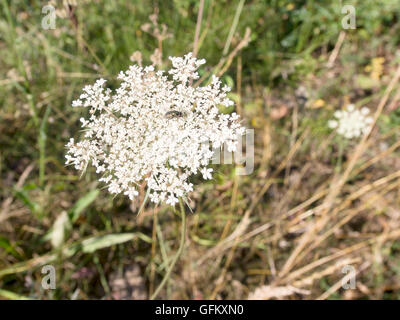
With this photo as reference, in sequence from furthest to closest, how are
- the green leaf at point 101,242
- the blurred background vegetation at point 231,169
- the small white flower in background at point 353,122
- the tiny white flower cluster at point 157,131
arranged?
1. the small white flower in background at point 353,122
2. the blurred background vegetation at point 231,169
3. the green leaf at point 101,242
4. the tiny white flower cluster at point 157,131

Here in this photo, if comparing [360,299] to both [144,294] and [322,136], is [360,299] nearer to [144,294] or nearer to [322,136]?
[322,136]

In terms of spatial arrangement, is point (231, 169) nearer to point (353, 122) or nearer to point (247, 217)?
point (247, 217)

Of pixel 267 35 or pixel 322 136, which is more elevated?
pixel 267 35

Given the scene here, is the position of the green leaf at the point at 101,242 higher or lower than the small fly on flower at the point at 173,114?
lower

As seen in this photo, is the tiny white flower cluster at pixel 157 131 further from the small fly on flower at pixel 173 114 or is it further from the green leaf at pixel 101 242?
the green leaf at pixel 101 242

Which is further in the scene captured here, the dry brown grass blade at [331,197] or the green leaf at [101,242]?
the dry brown grass blade at [331,197]

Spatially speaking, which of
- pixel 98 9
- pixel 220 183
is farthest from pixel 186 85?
pixel 98 9

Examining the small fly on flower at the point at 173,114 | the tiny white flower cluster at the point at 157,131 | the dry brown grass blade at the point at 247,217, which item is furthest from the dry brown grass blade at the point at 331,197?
the small fly on flower at the point at 173,114

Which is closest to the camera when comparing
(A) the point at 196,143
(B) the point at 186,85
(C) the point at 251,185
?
(A) the point at 196,143

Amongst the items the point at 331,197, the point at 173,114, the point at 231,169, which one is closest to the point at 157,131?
the point at 173,114
